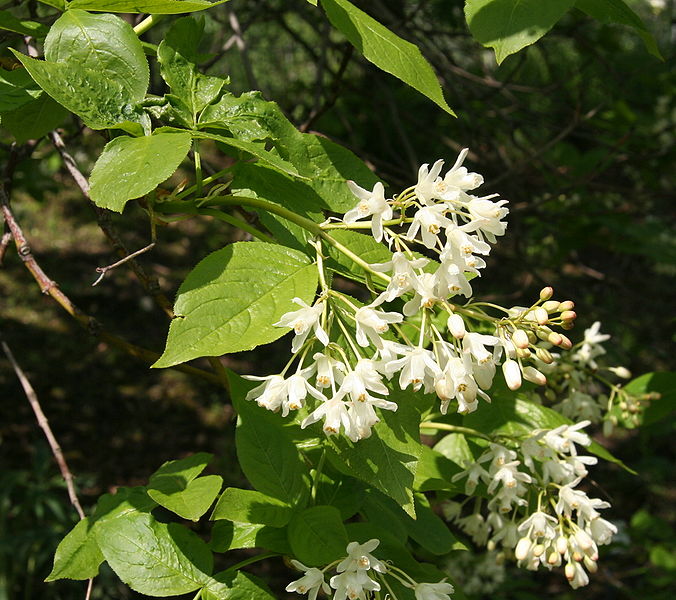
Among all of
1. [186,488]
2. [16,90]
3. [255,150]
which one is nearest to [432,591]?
[186,488]

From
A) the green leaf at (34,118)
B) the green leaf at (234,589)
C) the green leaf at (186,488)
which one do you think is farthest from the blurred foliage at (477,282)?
the green leaf at (234,589)

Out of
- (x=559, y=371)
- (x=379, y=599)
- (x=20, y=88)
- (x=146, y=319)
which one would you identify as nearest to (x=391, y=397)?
(x=379, y=599)

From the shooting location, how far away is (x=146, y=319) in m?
6.67

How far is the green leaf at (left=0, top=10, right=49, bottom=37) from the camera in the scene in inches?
55.1

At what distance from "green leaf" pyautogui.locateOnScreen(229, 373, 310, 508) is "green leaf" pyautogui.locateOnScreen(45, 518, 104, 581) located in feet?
1.27

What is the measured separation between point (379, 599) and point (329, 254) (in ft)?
2.09

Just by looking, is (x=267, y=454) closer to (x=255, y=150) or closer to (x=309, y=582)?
(x=309, y=582)

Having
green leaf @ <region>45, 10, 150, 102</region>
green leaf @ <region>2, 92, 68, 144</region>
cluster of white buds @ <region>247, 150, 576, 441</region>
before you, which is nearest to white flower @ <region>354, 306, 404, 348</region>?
cluster of white buds @ <region>247, 150, 576, 441</region>

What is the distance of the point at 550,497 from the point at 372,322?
787 mm

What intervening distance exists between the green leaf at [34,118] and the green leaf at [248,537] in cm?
91

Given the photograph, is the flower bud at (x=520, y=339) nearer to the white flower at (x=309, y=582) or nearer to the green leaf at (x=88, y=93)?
the white flower at (x=309, y=582)

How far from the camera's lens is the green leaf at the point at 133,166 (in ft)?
3.56

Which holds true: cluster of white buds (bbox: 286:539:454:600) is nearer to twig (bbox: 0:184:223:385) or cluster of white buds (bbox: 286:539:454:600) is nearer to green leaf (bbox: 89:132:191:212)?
twig (bbox: 0:184:223:385)

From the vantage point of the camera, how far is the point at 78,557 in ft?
4.82
